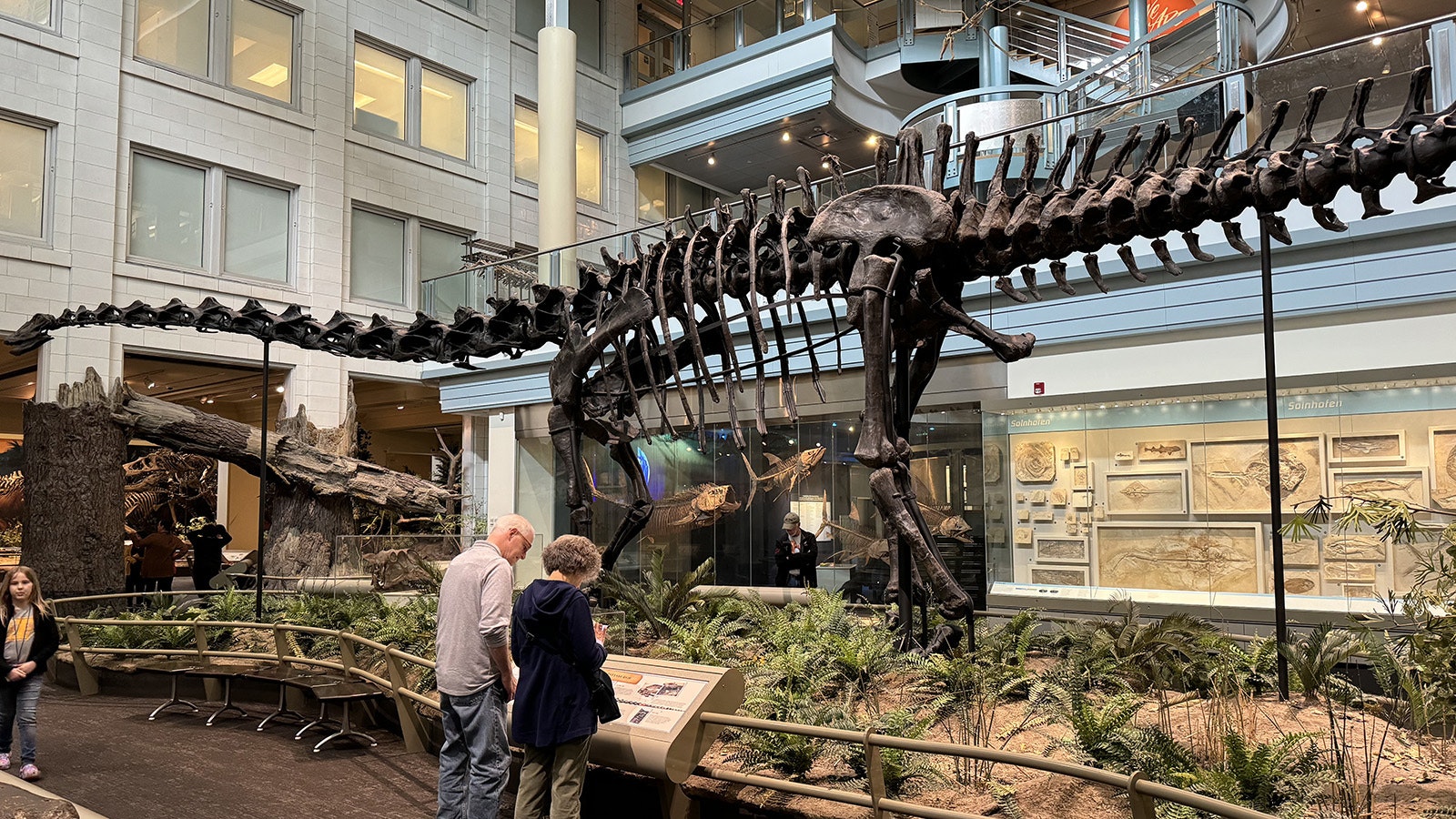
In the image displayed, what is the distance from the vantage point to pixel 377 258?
1967 cm

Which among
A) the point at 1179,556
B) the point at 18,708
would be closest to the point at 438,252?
the point at 18,708

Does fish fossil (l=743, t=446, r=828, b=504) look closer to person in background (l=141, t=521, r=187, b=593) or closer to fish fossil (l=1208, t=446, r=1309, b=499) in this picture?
fish fossil (l=1208, t=446, r=1309, b=499)

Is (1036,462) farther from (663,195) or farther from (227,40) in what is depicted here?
(663,195)

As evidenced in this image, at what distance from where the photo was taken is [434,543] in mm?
10539

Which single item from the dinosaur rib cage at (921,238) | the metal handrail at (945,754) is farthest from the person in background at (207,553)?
the metal handrail at (945,754)

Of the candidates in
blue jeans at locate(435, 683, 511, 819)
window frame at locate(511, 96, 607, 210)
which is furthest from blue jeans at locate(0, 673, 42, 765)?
window frame at locate(511, 96, 607, 210)

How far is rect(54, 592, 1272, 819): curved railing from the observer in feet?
10.2

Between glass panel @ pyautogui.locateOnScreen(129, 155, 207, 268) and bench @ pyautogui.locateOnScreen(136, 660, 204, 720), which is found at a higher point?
glass panel @ pyautogui.locateOnScreen(129, 155, 207, 268)

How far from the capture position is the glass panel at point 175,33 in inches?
659

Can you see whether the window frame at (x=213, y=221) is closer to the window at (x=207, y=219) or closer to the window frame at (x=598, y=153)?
the window at (x=207, y=219)

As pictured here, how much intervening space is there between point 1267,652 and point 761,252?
436cm

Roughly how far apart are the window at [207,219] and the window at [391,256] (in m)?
1.49

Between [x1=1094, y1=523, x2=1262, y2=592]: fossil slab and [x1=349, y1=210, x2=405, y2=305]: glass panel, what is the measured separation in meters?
14.9

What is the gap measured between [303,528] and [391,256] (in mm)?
7220
